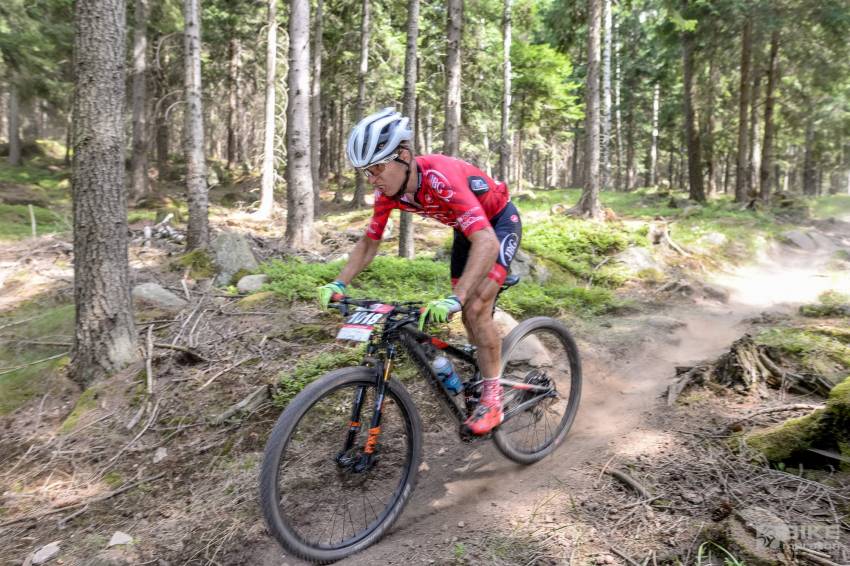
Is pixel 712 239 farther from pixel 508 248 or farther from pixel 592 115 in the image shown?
pixel 508 248

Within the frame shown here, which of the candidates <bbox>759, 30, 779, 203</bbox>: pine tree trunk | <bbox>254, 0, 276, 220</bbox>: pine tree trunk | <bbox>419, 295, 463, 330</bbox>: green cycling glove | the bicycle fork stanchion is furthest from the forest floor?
<bbox>759, 30, 779, 203</bbox>: pine tree trunk

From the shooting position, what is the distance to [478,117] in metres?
28.8

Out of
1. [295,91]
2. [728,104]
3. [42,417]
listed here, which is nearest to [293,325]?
[42,417]

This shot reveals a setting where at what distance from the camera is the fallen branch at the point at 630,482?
334 cm

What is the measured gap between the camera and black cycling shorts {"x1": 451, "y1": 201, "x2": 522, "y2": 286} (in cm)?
382

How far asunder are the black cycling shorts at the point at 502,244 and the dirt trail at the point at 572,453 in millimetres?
1594

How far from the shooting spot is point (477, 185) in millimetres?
3748

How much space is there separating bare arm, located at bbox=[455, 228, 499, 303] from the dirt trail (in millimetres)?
1572

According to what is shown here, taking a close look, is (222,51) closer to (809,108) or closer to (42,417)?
(42,417)

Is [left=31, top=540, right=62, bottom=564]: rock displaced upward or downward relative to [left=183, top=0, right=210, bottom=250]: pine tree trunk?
downward

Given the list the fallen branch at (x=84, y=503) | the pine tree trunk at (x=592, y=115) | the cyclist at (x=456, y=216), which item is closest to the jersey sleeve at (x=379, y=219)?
the cyclist at (x=456, y=216)

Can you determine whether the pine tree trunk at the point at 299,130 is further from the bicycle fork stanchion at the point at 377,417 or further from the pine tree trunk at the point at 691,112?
the pine tree trunk at the point at 691,112

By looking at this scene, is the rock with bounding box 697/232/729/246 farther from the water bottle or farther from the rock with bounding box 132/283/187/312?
the rock with bounding box 132/283/187/312

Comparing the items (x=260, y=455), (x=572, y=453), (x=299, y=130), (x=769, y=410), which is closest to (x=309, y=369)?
(x=260, y=455)
